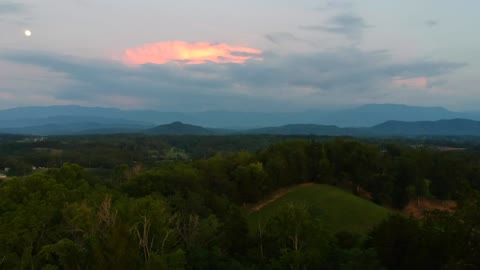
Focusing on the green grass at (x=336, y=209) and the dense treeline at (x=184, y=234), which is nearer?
the dense treeline at (x=184, y=234)

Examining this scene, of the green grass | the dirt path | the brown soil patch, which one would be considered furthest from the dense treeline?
the brown soil patch

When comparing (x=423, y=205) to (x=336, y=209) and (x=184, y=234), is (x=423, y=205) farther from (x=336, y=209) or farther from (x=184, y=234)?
(x=184, y=234)

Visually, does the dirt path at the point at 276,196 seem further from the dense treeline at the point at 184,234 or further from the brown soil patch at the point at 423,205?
A: the brown soil patch at the point at 423,205

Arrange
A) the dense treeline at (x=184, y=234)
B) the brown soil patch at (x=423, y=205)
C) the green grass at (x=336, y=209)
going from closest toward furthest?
the dense treeline at (x=184, y=234), the green grass at (x=336, y=209), the brown soil patch at (x=423, y=205)

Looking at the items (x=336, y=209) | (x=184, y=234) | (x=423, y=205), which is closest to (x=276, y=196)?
(x=336, y=209)

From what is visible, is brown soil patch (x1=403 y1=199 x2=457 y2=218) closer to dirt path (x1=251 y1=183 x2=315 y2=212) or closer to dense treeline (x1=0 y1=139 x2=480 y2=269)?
dirt path (x1=251 y1=183 x2=315 y2=212)

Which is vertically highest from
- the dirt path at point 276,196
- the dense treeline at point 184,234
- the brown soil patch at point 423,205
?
the dense treeline at point 184,234

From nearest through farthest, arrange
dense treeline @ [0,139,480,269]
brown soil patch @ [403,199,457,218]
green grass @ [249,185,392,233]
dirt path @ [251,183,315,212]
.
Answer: dense treeline @ [0,139,480,269], green grass @ [249,185,392,233], dirt path @ [251,183,315,212], brown soil patch @ [403,199,457,218]

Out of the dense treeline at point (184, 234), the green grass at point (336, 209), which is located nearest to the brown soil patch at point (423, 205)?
the green grass at point (336, 209)
